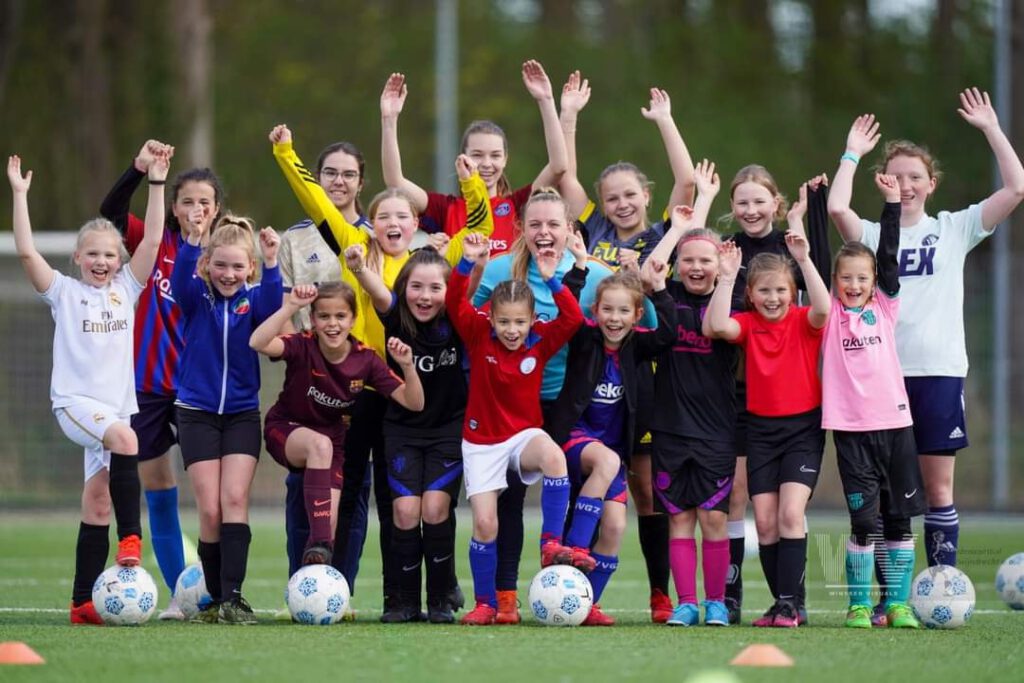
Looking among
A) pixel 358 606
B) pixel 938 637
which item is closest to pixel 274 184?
pixel 358 606

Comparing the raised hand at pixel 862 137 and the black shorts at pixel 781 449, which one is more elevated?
the raised hand at pixel 862 137

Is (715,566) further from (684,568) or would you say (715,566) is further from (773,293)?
(773,293)

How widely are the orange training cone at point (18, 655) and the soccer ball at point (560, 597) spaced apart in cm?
226

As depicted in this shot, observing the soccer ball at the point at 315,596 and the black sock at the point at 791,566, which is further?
the black sock at the point at 791,566

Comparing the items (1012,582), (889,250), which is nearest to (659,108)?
(889,250)

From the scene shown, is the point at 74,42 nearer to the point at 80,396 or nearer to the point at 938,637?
the point at 80,396

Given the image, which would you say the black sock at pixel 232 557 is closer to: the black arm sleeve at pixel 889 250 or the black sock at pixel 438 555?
the black sock at pixel 438 555

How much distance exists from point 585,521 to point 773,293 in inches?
54.9

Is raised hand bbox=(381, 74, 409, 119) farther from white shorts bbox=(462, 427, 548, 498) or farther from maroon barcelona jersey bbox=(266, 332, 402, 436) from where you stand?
white shorts bbox=(462, 427, 548, 498)

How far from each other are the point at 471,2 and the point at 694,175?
→ 2111 cm

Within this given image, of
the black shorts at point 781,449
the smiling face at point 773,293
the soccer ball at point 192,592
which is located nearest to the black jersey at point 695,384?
the black shorts at point 781,449

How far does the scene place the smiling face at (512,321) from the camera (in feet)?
25.1

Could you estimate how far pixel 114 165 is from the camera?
2173 cm

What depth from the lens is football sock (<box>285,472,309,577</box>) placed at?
27.0 ft
